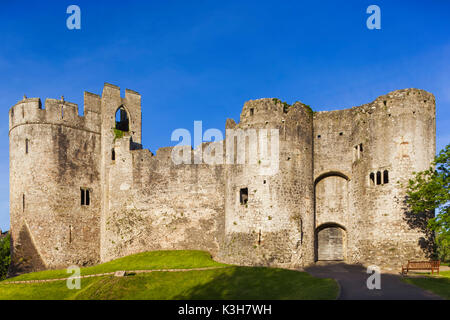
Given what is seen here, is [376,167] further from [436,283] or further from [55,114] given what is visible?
[55,114]

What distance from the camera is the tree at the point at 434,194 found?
Answer: 1038 inches

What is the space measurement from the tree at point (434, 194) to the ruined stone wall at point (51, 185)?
26.4 meters

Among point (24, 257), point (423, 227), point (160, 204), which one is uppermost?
point (160, 204)

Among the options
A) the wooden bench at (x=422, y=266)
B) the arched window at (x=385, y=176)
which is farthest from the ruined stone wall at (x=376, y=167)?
the wooden bench at (x=422, y=266)

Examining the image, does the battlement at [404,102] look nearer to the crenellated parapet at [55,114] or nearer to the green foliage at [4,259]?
the crenellated parapet at [55,114]

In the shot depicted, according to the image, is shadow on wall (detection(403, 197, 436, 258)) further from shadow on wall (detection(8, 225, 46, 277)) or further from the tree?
shadow on wall (detection(8, 225, 46, 277))

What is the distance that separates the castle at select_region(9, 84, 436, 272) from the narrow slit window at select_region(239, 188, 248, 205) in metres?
0.07

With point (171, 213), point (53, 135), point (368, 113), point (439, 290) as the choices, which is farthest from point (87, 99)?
point (439, 290)

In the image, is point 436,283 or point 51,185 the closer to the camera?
point 436,283

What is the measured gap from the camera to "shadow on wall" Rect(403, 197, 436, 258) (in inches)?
1176

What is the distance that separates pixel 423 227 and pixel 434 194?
3.27 m

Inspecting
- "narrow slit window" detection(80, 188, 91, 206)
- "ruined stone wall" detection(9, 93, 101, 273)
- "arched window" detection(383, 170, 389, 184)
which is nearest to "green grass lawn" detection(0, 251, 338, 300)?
"ruined stone wall" detection(9, 93, 101, 273)

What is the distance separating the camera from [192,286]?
2658 centimetres

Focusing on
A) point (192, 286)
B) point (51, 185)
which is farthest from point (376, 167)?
point (51, 185)
